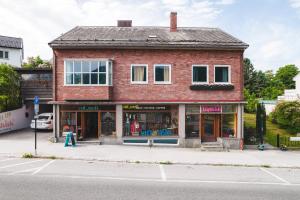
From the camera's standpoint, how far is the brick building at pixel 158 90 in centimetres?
1980

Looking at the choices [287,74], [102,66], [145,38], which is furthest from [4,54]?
[287,74]

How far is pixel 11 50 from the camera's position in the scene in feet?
135

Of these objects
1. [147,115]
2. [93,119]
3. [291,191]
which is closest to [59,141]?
[93,119]

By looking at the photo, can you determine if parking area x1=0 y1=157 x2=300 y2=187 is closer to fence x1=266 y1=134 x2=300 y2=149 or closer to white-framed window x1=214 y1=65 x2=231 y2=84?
fence x1=266 y1=134 x2=300 y2=149

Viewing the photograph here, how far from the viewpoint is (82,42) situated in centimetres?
1964

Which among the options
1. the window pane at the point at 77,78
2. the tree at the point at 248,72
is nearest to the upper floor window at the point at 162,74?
the window pane at the point at 77,78

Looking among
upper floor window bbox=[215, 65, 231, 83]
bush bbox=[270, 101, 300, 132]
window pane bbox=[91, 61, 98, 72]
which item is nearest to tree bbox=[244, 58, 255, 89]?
bush bbox=[270, 101, 300, 132]

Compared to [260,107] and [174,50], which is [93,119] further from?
[260,107]

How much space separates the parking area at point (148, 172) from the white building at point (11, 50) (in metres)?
29.8

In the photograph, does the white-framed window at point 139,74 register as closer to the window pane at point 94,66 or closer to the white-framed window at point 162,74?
the white-framed window at point 162,74

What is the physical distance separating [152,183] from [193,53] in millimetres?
11517

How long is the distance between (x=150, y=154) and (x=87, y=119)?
20.0 feet

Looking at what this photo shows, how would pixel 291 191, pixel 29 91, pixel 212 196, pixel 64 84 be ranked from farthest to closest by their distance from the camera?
pixel 29 91 < pixel 64 84 < pixel 291 191 < pixel 212 196

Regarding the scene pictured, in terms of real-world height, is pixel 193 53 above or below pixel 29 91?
above
